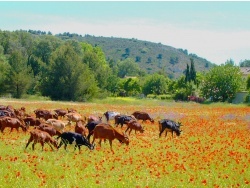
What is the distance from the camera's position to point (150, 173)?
43.1 ft

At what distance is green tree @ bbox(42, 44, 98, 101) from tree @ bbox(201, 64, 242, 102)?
76.1ft

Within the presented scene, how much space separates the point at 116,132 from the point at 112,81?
93.9 metres

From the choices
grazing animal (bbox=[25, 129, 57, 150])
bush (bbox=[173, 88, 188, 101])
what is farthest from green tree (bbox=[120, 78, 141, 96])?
grazing animal (bbox=[25, 129, 57, 150])

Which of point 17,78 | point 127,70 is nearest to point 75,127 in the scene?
point 17,78

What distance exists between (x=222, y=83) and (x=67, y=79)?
95.2 ft

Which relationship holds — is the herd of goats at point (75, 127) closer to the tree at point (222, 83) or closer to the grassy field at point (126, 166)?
the grassy field at point (126, 166)

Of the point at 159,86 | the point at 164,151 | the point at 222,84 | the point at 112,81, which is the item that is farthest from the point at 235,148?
the point at 159,86

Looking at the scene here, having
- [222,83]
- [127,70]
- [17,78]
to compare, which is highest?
[127,70]

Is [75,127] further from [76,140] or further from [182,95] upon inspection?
[182,95]

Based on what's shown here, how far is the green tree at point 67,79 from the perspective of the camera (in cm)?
6950

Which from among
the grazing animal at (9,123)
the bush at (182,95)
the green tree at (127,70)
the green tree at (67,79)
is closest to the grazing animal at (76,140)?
the grazing animal at (9,123)

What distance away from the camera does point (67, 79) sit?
69.6 meters

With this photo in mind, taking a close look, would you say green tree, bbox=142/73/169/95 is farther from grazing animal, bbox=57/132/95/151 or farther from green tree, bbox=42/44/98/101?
grazing animal, bbox=57/132/95/151

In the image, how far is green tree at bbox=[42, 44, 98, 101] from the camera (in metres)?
69.5
